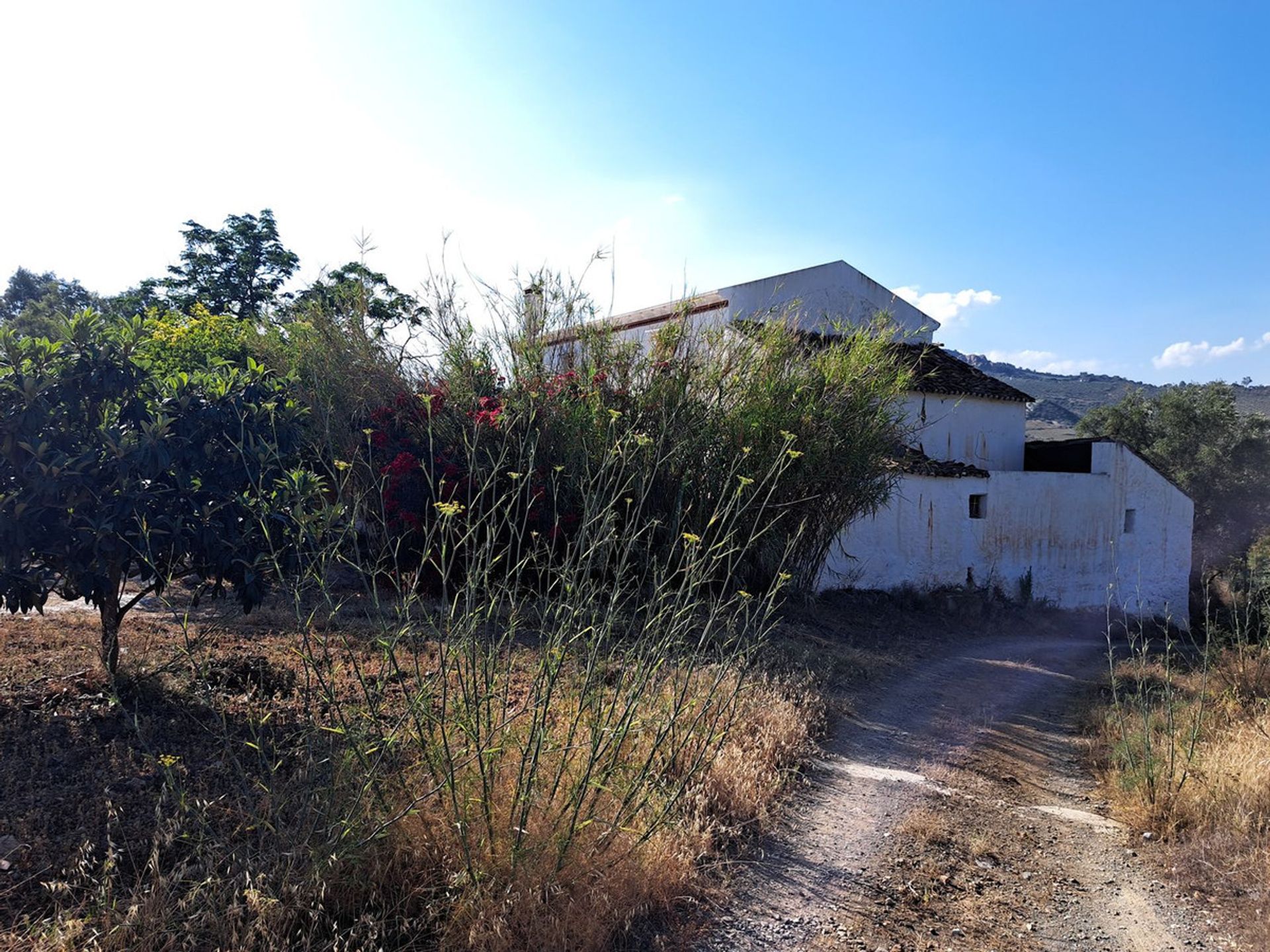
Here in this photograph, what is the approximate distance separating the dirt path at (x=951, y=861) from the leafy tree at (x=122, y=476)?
277cm

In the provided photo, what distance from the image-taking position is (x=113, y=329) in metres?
4.29

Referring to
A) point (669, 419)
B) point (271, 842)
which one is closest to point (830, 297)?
point (669, 419)

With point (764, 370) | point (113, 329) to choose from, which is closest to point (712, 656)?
point (764, 370)

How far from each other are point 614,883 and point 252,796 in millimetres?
1534

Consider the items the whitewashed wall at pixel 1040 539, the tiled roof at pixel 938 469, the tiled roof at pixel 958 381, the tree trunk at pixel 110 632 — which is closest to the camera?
the tree trunk at pixel 110 632

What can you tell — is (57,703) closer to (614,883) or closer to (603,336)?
(614,883)

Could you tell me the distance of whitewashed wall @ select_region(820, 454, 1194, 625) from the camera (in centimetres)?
1380

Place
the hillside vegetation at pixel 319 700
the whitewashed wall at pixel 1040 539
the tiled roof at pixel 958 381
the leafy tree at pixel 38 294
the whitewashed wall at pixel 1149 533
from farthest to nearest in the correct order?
1. the leafy tree at pixel 38 294
2. the whitewashed wall at pixel 1149 533
3. the tiled roof at pixel 958 381
4. the whitewashed wall at pixel 1040 539
5. the hillside vegetation at pixel 319 700

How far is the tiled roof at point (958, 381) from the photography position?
1625 cm

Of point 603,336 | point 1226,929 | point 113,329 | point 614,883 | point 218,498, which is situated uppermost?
point 603,336

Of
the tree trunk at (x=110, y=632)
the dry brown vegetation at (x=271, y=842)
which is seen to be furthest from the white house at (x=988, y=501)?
the tree trunk at (x=110, y=632)

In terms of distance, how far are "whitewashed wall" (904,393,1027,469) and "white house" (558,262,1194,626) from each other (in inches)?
1.2

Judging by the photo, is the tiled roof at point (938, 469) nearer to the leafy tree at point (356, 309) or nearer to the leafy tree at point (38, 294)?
the leafy tree at point (356, 309)

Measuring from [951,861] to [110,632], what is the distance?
14.2ft
